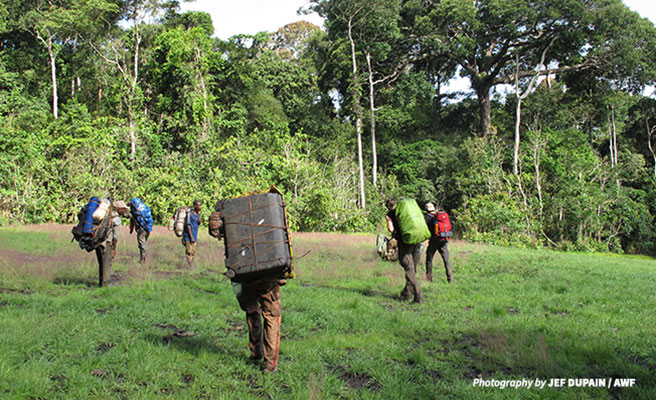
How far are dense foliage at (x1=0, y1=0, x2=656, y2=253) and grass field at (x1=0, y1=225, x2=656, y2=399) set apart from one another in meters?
18.8

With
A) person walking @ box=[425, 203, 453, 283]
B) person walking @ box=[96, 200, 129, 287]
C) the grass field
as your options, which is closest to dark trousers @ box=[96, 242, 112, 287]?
person walking @ box=[96, 200, 129, 287]

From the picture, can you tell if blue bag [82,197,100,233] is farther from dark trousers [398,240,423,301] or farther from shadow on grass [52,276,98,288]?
dark trousers [398,240,423,301]

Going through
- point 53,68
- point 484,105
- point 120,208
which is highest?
point 53,68

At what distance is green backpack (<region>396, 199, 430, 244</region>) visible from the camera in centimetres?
791

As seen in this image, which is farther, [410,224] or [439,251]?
[439,251]

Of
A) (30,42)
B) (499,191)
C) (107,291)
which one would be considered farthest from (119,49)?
(107,291)

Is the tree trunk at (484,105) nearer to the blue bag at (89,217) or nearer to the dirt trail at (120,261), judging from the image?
the dirt trail at (120,261)

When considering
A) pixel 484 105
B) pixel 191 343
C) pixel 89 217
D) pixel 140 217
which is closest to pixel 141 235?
pixel 140 217

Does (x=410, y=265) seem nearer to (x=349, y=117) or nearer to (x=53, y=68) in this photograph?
(x=53, y=68)

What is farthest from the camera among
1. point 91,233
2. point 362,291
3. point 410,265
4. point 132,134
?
point 132,134

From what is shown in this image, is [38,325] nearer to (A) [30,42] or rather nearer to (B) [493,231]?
(B) [493,231]

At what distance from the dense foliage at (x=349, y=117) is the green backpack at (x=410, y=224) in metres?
20.8

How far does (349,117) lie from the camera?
4106 centimetres

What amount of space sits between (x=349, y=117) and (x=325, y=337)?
120 feet
